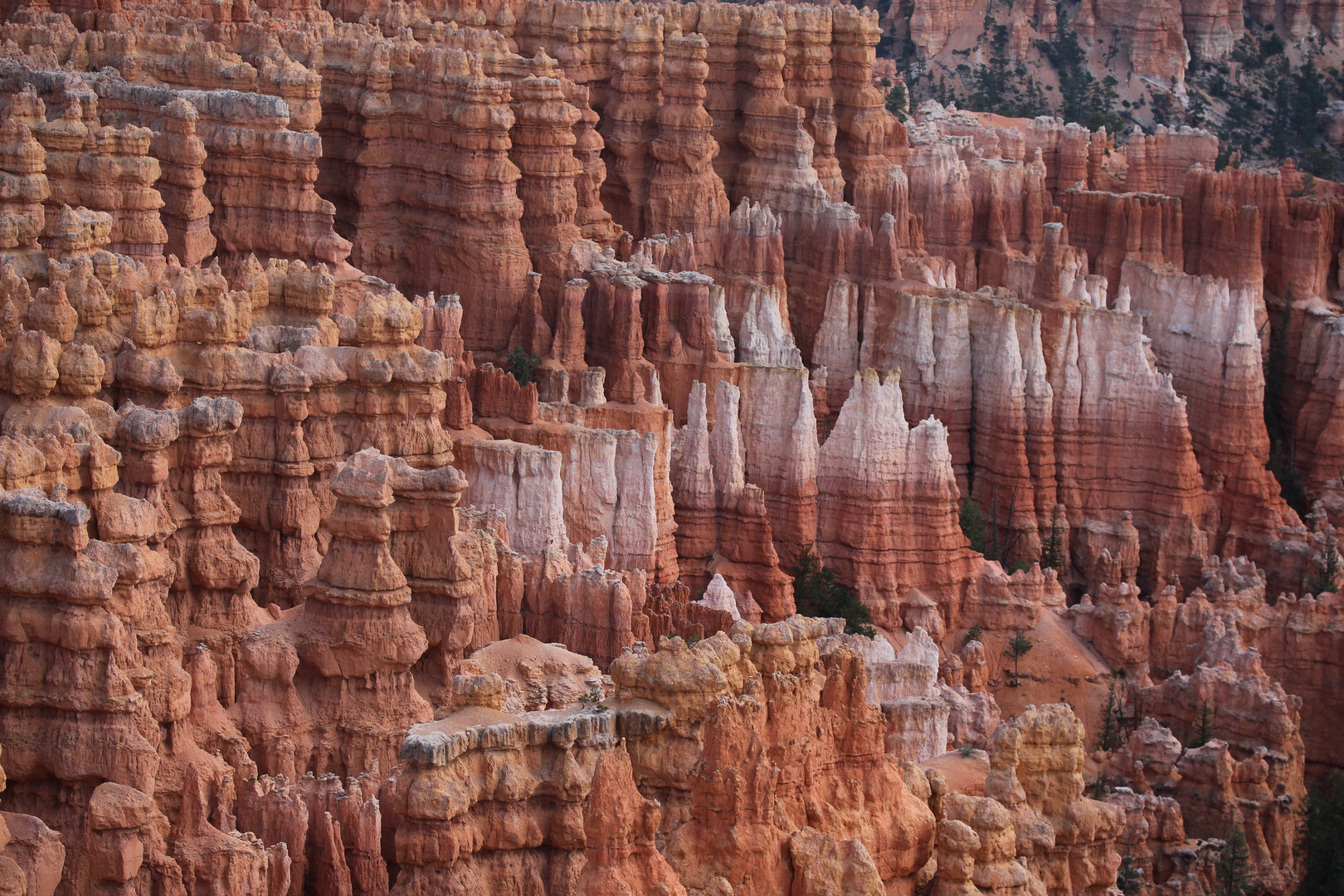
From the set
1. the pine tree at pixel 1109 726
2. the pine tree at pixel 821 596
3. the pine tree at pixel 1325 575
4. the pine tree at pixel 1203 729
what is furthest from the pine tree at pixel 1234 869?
the pine tree at pixel 1325 575

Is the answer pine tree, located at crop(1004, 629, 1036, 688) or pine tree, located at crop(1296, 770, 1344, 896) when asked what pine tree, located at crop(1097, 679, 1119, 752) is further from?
pine tree, located at crop(1296, 770, 1344, 896)

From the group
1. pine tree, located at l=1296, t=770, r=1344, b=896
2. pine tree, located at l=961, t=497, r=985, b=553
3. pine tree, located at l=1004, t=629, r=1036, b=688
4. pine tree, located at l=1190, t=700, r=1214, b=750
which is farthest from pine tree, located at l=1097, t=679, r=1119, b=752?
pine tree, located at l=961, t=497, r=985, b=553

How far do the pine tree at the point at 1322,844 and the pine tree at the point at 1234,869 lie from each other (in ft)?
4.56

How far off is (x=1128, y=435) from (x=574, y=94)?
1292 cm

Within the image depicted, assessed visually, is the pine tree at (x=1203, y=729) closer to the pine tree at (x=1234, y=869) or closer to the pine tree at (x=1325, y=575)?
the pine tree at (x=1234, y=869)

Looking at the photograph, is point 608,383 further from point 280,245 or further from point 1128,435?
point 1128,435

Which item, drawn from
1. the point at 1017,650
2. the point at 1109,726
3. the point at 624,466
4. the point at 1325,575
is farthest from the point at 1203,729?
the point at 624,466

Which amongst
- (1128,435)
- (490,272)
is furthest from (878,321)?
(490,272)

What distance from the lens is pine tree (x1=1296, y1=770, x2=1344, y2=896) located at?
42.8 m

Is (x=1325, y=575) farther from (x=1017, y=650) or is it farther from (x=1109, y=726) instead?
(x=1109, y=726)

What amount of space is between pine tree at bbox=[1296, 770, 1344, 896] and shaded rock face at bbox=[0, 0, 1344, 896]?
0.38 meters

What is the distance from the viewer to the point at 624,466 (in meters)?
46.0

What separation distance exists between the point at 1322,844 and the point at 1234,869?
3590 millimetres

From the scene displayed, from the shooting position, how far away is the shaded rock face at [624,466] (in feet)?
92.7
